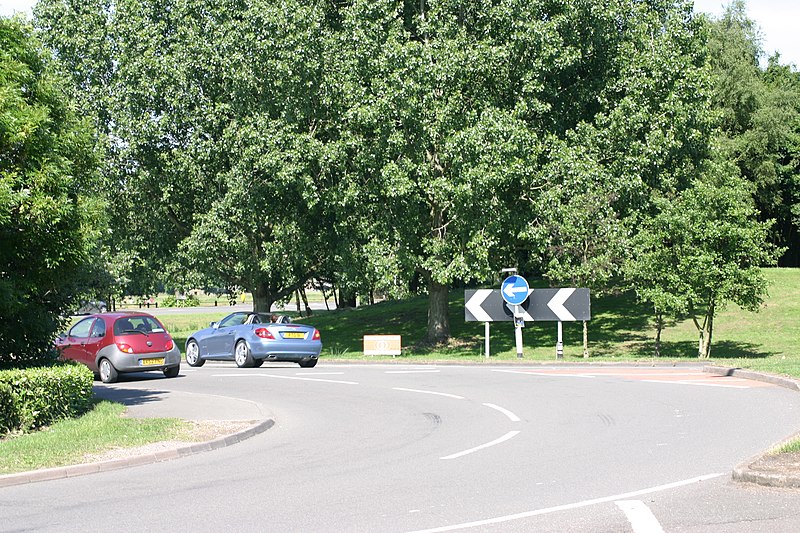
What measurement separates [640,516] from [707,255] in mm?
22637

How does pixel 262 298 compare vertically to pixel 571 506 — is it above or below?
above

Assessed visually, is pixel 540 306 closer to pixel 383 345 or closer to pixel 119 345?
pixel 383 345

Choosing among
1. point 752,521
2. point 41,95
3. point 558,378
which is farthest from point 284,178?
point 752,521

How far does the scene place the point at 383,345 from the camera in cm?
3091

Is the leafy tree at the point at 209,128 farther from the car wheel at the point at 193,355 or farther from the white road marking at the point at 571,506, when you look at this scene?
the white road marking at the point at 571,506

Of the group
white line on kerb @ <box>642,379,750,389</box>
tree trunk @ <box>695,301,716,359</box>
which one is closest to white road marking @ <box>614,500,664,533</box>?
white line on kerb @ <box>642,379,750,389</box>

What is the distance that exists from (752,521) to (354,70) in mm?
26132

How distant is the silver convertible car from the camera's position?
24906 mm

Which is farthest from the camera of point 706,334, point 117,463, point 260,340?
point 706,334

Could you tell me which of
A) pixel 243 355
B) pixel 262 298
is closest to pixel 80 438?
pixel 243 355

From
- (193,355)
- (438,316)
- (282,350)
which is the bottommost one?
(193,355)

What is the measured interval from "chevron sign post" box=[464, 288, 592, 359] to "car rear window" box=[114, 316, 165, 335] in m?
11.0

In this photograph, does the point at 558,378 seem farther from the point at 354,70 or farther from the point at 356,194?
the point at 354,70

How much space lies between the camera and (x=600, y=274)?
100ft
